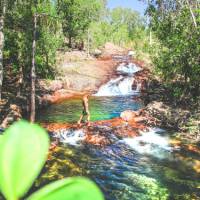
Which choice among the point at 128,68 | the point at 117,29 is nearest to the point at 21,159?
the point at 128,68

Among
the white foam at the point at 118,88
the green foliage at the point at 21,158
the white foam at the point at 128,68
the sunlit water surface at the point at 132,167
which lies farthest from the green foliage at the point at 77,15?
the green foliage at the point at 21,158

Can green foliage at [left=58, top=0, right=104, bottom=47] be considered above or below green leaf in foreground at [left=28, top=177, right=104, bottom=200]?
above

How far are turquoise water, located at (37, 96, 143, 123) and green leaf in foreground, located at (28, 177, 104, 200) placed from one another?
23238 mm

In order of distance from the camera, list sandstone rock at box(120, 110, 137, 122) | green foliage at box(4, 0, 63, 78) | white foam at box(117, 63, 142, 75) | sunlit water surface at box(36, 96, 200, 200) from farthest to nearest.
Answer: white foam at box(117, 63, 142, 75) < sandstone rock at box(120, 110, 137, 122) < green foliage at box(4, 0, 63, 78) < sunlit water surface at box(36, 96, 200, 200)

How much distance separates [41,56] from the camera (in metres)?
23.8

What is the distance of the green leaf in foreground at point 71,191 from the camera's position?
1.39ft

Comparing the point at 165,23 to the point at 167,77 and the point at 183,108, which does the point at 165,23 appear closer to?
the point at 167,77

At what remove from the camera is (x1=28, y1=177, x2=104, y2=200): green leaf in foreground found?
1.39 ft

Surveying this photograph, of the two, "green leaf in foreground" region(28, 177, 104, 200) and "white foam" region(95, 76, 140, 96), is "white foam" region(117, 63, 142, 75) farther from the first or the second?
"green leaf in foreground" region(28, 177, 104, 200)

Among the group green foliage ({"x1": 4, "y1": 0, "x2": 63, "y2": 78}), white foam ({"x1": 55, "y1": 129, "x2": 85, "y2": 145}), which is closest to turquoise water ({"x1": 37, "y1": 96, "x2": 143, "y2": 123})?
green foliage ({"x1": 4, "y1": 0, "x2": 63, "y2": 78})

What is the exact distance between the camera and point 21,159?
0.46 meters

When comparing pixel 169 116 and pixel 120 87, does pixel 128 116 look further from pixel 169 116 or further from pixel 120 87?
pixel 120 87

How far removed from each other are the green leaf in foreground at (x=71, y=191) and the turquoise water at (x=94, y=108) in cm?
2324

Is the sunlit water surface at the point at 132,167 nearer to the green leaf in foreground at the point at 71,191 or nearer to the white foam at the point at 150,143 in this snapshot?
the white foam at the point at 150,143
